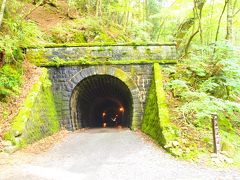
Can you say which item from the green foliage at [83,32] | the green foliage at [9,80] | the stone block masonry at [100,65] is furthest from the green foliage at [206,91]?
the green foliage at [9,80]

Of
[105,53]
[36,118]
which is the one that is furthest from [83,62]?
[36,118]

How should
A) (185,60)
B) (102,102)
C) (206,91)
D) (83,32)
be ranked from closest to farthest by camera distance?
(206,91), (185,60), (83,32), (102,102)

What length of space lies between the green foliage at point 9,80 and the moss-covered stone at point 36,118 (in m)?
0.62

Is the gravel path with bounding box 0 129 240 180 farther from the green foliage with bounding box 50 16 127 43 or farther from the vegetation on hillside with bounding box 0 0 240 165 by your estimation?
the green foliage with bounding box 50 16 127 43

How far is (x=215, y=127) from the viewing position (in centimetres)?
793

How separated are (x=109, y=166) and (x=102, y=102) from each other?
56.6 feet

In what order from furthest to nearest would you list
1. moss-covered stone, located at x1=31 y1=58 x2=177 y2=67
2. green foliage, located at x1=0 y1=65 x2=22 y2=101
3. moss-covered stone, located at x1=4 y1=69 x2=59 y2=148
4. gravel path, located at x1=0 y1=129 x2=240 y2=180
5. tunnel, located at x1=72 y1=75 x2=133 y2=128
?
tunnel, located at x1=72 y1=75 x2=133 y2=128
moss-covered stone, located at x1=31 y1=58 x2=177 y2=67
green foliage, located at x1=0 y1=65 x2=22 y2=101
moss-covered stone, located at x1=4 y1=69 x2=59 y2=148
gravel path, located at x1=0 y1=129 x2=240 y2=180

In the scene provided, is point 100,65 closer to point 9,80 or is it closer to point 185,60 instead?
point 185,60

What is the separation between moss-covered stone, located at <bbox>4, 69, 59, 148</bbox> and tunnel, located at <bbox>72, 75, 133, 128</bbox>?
6.35 ft

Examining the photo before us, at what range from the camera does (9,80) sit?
1047cm

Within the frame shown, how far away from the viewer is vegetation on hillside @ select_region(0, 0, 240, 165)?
8.99 metres

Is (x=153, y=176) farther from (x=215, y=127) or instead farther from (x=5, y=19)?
(x=5, y=19)

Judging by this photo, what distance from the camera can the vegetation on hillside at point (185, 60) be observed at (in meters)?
8.99

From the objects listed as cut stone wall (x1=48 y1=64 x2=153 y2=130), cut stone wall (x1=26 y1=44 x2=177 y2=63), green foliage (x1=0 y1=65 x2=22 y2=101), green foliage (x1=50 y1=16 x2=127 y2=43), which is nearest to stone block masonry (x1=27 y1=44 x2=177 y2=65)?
cut stone wall (x1=26 y1=44 x2=177 y2=63)
